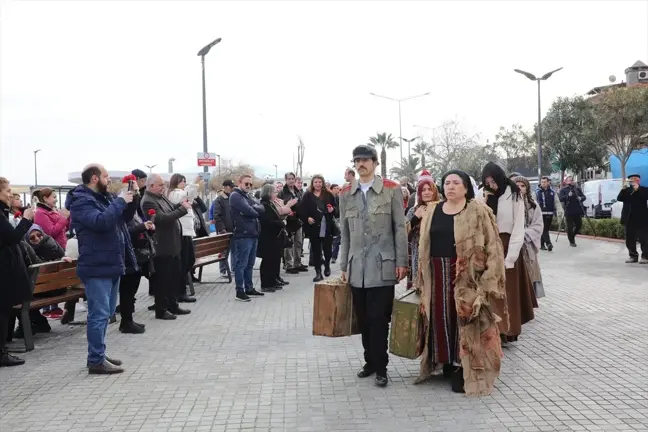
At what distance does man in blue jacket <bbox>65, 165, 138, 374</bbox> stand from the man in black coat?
11.0 m

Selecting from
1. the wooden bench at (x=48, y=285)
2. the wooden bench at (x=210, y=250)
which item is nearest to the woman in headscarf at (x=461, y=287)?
the wooden bench at (x=48, y=285)

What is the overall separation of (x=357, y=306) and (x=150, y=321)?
4046 millimetres

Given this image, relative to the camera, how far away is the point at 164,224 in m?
8.73

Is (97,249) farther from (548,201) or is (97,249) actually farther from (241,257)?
(548,201)

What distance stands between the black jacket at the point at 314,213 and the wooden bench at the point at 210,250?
1.54 m

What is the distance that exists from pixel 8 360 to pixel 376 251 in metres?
3.89

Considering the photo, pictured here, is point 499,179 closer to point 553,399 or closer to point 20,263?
point 553,399

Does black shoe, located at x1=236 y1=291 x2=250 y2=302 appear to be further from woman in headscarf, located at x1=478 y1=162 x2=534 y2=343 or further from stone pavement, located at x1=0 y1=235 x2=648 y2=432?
woman in headscarf, located at x1=478 y1=162 x2=534 y2=343

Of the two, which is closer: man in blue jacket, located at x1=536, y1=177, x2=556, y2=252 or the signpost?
man in blue jacket, located at x1=536, y1=177, x2=556, y2=252

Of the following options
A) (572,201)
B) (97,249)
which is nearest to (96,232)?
(97,249)

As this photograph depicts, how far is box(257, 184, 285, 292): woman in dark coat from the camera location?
11508mm

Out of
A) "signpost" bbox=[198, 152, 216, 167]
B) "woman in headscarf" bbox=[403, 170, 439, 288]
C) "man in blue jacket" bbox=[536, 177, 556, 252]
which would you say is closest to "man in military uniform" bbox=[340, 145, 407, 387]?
"woman in headscarf" bbox=[403, 170, 439, 288]

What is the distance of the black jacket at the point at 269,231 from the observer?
11609 millimetres

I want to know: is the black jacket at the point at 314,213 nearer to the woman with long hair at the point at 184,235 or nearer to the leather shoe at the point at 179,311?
the woman with long hair at the point at 184,235
